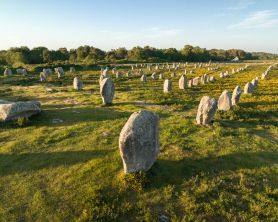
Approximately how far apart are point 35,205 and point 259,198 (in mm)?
9608

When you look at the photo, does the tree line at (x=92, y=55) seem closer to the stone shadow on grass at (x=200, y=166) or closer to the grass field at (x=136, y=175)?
the grass field at (x=136, y=175)

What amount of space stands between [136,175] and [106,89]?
14491 millimetres

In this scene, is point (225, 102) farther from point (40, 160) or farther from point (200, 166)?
point (40, 160)

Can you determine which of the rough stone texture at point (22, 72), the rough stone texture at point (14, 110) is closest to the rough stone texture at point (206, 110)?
the rough stone texture at point (14, 110)

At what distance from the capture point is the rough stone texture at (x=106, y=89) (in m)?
25.3

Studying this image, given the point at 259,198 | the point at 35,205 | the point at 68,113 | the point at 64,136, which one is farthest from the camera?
the point at 68,113

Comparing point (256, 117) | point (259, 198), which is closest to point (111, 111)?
point (256, 117)

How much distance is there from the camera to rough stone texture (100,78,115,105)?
25.3m

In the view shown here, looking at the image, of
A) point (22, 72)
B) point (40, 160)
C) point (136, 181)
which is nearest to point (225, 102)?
point (136, 181)

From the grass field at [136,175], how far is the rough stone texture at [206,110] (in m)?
0.66

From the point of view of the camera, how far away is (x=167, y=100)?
28.2 m

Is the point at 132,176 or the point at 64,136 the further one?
the point at 64,136

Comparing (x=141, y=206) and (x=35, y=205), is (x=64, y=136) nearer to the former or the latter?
(x=35, y=205)

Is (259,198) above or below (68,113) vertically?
below
